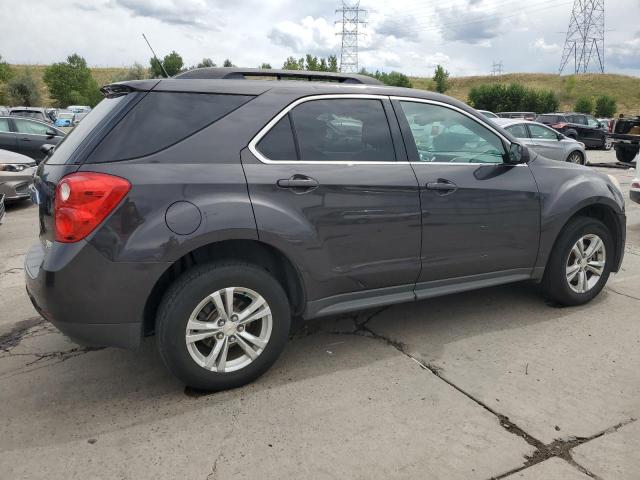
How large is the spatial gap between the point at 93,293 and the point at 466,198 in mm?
2416

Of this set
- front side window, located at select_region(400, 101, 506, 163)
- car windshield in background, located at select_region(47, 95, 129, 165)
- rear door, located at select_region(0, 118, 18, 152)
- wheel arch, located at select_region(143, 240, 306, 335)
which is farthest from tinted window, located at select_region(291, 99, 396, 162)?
rear door, located at select_region(0, 118, 18, 152)

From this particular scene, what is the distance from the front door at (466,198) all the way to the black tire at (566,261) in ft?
0.91

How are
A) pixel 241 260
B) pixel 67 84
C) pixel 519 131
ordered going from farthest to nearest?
pixel 67 84, pixel 519 131, pixel 241 260

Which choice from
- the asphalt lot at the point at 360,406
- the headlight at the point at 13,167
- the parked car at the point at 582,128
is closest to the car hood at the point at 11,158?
the headlight at the point at 13,167

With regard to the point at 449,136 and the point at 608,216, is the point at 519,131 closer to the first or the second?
the point at 608,216

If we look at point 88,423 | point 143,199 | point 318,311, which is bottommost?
point 88,423

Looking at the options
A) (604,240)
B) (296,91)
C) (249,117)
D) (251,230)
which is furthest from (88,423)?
(604,240)

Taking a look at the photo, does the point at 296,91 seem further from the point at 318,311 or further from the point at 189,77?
the point at 318,311

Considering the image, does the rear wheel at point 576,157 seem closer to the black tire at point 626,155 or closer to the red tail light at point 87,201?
the black tire at point 626,155

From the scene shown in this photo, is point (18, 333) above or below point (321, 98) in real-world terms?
below

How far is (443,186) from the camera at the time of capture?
3.48 metres

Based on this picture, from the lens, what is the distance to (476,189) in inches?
143

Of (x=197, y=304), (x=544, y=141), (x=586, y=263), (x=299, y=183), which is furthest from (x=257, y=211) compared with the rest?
(x=544, y=141)

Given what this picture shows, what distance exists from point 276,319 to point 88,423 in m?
1.12
